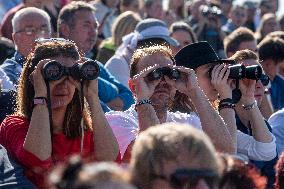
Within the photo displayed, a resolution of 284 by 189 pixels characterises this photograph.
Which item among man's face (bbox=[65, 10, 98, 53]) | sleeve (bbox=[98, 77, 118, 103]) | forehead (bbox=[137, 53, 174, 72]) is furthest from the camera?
man's face (bbox=[65, 10, 98, 53])

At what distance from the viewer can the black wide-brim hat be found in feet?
23.7

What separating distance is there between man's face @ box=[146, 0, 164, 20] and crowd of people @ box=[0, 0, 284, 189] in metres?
4.16

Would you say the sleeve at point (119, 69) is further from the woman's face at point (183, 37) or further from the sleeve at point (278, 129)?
the sleeve at point (278, 129)

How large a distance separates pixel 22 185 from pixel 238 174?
1.63 meters

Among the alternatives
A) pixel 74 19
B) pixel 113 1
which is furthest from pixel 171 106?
pixel 113 1

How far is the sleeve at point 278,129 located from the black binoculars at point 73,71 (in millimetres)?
2593

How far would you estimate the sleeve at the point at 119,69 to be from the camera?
370 inches

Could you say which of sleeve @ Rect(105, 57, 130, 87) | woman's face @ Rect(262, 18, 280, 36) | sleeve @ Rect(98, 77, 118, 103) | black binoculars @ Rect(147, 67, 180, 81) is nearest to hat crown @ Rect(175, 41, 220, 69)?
black binoculars @ Rect(147, 67, 180, 81)

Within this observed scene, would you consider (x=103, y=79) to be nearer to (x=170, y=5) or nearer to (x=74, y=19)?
(x=74, y=19)

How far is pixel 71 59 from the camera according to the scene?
5855 millimetres

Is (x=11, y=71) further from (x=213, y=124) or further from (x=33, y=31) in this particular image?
(x=213, y=124)

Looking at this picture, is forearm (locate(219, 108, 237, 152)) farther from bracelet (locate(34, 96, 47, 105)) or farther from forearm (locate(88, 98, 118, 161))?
bracelet (locate(34, 96, 47, 105))

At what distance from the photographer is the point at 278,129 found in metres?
7.85

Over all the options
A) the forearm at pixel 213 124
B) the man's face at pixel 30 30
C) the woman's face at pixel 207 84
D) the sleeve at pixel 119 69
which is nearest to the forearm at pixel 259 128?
the woman's face at pixel 207 84
